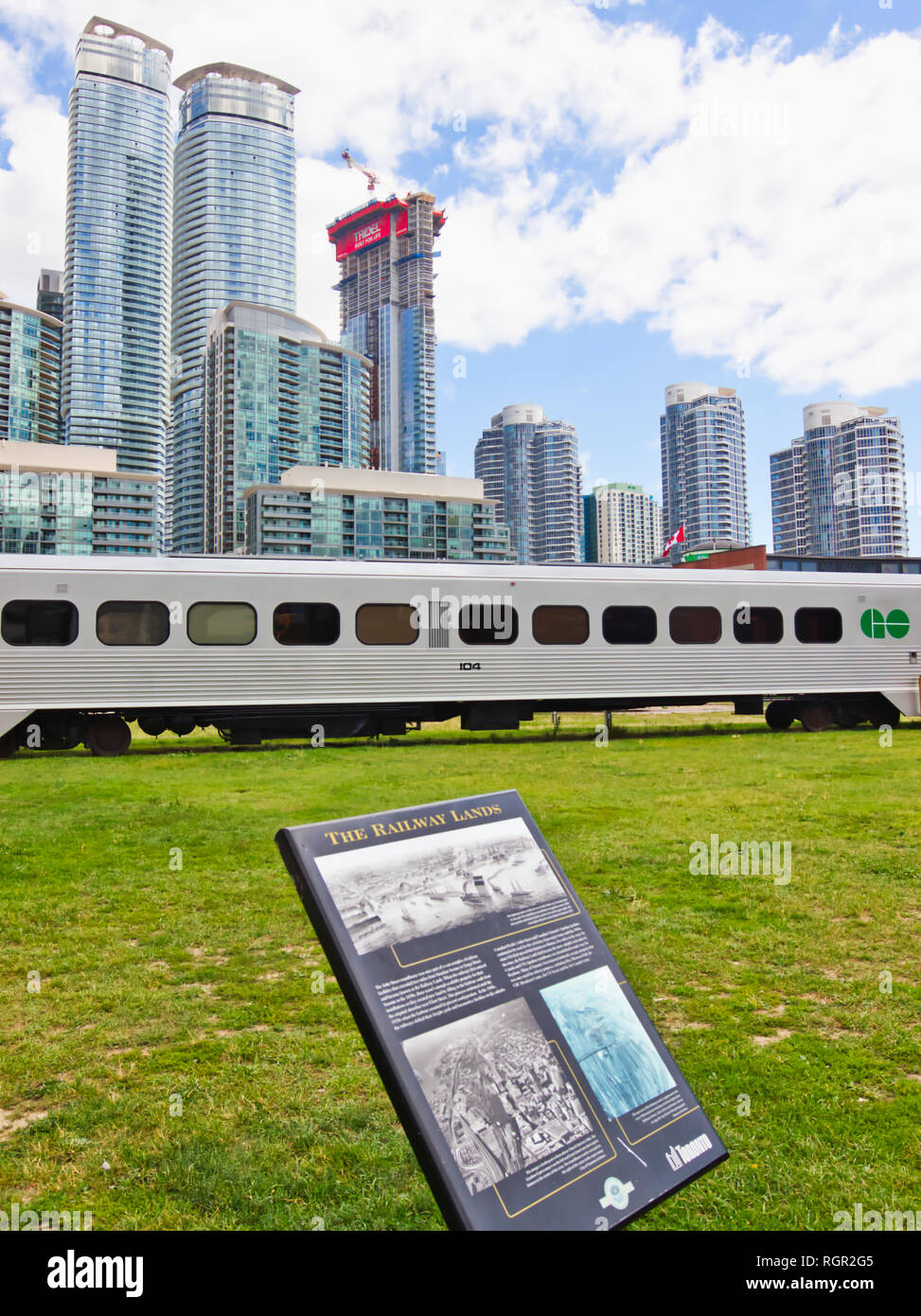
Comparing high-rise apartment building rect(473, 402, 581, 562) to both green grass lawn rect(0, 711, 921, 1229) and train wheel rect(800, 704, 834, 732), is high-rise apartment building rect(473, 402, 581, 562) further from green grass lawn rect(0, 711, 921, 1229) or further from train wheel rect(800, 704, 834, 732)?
green grass lawn rect(0, 711, 921, 1229)

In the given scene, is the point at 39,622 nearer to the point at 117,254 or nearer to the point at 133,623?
the point at 133,623

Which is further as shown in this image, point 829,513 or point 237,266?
point 237,266

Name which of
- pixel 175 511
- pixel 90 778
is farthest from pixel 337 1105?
pixel 175 511

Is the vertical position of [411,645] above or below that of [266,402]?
below

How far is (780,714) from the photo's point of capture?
64.8 ft

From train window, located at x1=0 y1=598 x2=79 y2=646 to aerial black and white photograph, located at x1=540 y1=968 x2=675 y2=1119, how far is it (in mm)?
13681

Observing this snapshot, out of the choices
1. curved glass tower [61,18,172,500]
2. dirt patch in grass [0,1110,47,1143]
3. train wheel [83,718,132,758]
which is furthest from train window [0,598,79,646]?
curved glass tower [61,18,172,500]

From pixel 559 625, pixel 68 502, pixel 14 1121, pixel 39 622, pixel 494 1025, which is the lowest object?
pixel 14 1121

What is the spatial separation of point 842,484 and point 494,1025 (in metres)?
163

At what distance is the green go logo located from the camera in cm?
1922

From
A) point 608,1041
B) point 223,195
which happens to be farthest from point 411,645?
point 223,195

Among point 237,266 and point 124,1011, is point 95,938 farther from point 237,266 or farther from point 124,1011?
point 237,266

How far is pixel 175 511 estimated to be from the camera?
566ft

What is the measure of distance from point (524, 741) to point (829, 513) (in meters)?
153
